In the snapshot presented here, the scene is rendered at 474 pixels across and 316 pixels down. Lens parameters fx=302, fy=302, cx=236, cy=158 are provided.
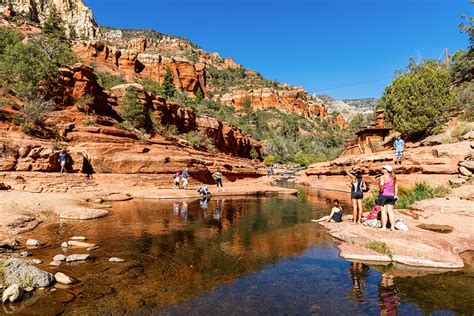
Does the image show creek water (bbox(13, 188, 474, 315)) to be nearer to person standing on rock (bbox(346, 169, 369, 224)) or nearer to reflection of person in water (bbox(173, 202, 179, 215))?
person standing on rock (bbox(346, 169, 369, 224))

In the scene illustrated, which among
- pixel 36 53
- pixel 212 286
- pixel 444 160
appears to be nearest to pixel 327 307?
pixel 212 286

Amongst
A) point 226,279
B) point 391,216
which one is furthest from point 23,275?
point 391,216

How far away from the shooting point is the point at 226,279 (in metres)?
6.58

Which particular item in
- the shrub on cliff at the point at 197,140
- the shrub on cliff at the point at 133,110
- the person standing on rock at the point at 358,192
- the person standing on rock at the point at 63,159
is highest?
the shrub on cliff at the point at 133,110

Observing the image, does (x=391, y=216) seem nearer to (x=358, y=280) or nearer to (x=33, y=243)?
(x=358, y=280)

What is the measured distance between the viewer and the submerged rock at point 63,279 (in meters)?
5.81

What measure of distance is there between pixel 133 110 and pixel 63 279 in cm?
2596

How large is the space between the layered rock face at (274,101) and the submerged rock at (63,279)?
Answer: 9921 centimetres

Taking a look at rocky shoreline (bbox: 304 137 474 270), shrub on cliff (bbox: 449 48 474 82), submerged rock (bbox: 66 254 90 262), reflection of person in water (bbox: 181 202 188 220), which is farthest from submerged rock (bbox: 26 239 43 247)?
shrub on cliff (bbox: 449 48 474 82)

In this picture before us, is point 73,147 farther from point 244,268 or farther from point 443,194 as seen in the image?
point 443,194

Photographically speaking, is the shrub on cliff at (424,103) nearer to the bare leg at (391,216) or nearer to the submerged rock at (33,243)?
the bare leg at (391,216)

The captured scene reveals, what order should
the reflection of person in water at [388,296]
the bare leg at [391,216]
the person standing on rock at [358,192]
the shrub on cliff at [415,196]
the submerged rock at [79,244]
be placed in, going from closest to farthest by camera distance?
the reflection of person in water at [388,296] < the submerged rock at [79,244] < the bare leg at [391,216] < the person standing on rock at [358,192] < the shrub on cliff at [415,196]

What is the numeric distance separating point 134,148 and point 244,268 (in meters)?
18.6

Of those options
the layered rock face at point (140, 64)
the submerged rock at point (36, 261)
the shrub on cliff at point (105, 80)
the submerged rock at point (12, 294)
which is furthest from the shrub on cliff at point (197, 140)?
the layered rock face at point (140, 64)
